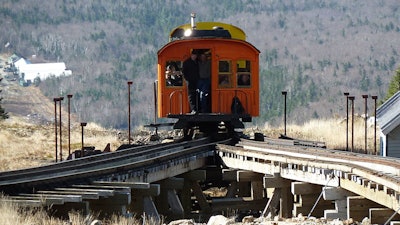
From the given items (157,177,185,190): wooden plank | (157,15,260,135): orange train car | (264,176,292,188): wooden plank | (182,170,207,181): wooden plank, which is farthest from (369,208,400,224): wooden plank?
(157,15,260,135): orange train car

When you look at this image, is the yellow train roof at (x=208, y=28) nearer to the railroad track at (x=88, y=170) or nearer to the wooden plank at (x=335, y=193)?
the railroad track at (x=88, y=170)

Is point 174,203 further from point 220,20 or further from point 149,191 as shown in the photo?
point 220,20

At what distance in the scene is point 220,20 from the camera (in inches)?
4892

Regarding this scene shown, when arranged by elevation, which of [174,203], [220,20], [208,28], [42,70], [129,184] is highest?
[220,20]

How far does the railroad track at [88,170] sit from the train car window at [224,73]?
3.44 metres

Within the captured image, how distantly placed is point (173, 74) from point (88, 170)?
9301 millimetres

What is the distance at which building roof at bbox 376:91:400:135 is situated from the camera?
105 feet

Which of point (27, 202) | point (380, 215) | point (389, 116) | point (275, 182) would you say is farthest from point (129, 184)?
point (389, 116)

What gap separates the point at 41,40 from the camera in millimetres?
Answer: 121562

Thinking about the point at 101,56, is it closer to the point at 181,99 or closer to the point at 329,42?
the point at 329,42

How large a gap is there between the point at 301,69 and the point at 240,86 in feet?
270

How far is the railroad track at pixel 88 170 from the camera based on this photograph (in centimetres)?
1559

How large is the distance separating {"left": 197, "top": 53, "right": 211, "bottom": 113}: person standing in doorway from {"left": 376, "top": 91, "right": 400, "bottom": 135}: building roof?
24.5 feet

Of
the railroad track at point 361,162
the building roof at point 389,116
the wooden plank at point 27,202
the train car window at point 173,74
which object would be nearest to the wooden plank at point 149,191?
the wooden plank at point 27,202
